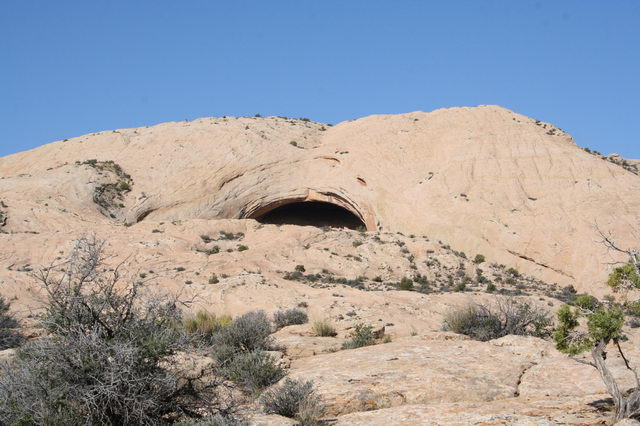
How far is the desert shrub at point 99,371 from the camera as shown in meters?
6.51

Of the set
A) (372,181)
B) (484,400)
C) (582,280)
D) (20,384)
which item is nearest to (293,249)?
(372,181)

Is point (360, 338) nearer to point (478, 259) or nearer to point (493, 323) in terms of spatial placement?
point (493, 323)

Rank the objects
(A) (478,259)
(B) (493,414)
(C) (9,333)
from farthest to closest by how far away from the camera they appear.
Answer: (A) (478,259) < (C) (9,333) < (B) (493,414)

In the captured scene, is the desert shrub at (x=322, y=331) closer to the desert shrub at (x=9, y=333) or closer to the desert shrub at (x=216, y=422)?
the desert shrub at (x=9, y=333)

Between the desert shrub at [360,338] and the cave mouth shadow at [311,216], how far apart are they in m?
25.6

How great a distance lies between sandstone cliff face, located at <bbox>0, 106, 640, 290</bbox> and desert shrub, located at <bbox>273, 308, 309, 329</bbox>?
45.5ft

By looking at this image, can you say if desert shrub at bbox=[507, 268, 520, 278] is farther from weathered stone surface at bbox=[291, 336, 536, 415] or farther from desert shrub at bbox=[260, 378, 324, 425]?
desert shrub at bbox=[260, 378, 324, 425]

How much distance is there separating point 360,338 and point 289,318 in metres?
4.96

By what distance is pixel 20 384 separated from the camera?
6.57m

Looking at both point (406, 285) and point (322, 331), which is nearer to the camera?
point (322, 331)

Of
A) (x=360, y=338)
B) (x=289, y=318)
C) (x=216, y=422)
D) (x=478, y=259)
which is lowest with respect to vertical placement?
(x=216, y=422)

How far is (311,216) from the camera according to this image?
40.3 meters

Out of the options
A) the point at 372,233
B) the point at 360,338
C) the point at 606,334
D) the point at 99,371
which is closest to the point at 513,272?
A: the point at 372,233

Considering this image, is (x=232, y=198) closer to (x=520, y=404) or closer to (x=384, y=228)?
(x=384, y=228)
